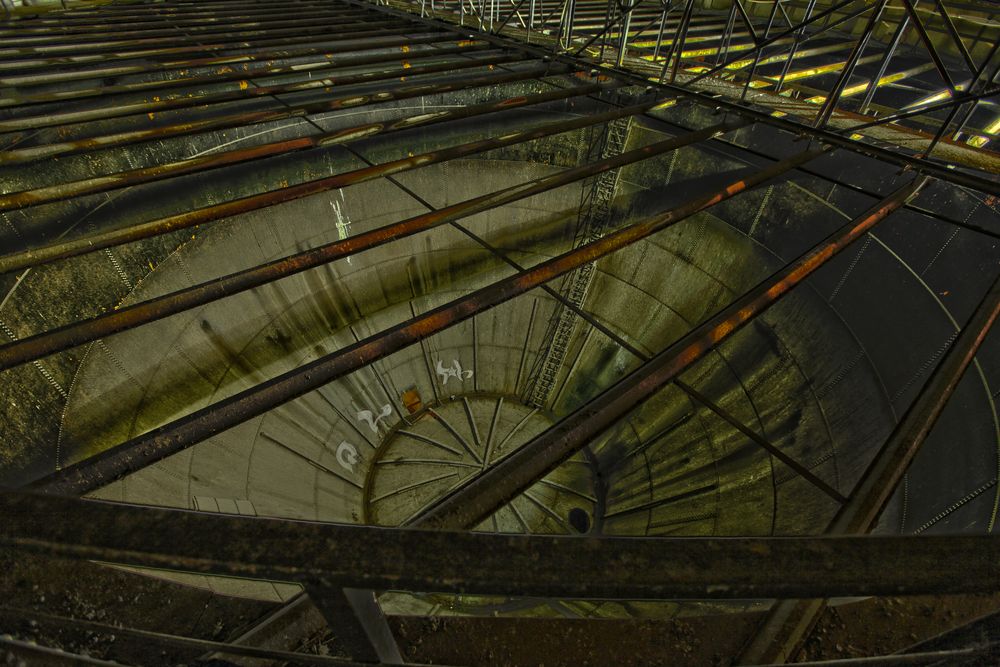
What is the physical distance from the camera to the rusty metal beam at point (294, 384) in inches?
Result: 110

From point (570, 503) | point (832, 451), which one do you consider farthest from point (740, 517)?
point (570, 503)

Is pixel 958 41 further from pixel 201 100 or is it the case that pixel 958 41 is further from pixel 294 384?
pixel 201 100

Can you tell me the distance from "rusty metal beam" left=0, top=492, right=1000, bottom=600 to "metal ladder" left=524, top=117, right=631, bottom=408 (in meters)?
8.09

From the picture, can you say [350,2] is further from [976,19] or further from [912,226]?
[976,19]

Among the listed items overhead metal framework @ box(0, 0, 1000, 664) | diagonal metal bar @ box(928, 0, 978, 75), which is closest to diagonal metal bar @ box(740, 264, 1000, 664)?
overhead metal framework @ box(0, 0, 1000, 664)

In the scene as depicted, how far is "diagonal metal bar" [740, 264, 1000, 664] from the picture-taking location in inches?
84.2

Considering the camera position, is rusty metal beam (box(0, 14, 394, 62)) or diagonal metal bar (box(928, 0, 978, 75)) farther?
rusty metal beam (box(0, 14, 394, 62))

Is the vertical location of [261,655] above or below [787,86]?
below

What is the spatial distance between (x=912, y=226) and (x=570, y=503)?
7.89 meters

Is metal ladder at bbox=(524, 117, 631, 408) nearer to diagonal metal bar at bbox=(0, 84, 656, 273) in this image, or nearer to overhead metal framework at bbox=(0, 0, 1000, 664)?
overhead metal framework at bbox=(0, 0, 1000, 664)

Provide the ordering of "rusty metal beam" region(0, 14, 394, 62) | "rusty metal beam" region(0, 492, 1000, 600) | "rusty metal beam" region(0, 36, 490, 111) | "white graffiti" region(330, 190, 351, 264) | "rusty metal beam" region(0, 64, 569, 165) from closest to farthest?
"rusty metal beam" region(0, 492, 1000, 600), "rusty metal beam" region(0, 64, 569, 165), "rusty metal beam" region(0, 36, 490, 111), "rusty metal beam" region(0, 14, 394, 62), "white graffiti" region(330, 190, 351, 264)

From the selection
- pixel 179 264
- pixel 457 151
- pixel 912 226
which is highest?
pixel 457 151

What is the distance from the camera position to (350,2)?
50.2 ft

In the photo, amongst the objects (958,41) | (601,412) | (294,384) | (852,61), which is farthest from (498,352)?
(958,41)
